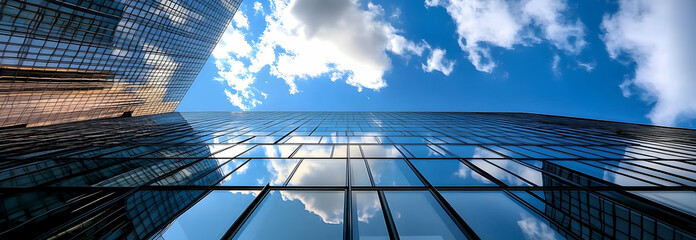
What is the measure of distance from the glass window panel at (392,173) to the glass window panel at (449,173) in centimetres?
51

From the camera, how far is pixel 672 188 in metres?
7.07

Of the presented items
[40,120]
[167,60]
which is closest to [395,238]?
[167,60]

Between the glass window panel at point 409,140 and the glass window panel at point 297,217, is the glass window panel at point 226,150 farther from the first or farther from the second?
the glass window panel at point 409,140

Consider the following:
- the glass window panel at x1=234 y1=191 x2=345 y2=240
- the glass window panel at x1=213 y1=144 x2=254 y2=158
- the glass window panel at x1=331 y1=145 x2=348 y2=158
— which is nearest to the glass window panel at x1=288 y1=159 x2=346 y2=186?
the glass window panel at x1=234 y1=191 x2=345 y2=240

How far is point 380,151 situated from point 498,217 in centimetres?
669

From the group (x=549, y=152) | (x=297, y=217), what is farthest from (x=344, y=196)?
(x=549, y=152)

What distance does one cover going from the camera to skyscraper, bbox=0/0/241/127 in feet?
83.6

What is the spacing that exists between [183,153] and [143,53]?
39.6 meters

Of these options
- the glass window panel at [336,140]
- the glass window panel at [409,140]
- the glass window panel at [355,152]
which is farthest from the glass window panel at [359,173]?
the glass window panel at [409,140]

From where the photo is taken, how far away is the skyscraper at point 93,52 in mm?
25484

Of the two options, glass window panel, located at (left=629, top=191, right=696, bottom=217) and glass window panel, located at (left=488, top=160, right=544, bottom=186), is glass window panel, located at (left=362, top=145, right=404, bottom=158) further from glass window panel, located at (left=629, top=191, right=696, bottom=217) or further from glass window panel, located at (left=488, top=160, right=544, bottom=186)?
glass window panel, located at (left=629, top=191, right=696, bottom=217)

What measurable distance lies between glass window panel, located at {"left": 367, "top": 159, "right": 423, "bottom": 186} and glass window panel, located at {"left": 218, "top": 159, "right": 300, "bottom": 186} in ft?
10.2

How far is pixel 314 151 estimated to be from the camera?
11.5 m

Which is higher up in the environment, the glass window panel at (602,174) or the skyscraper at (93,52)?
the skyscraper at (93,52)
